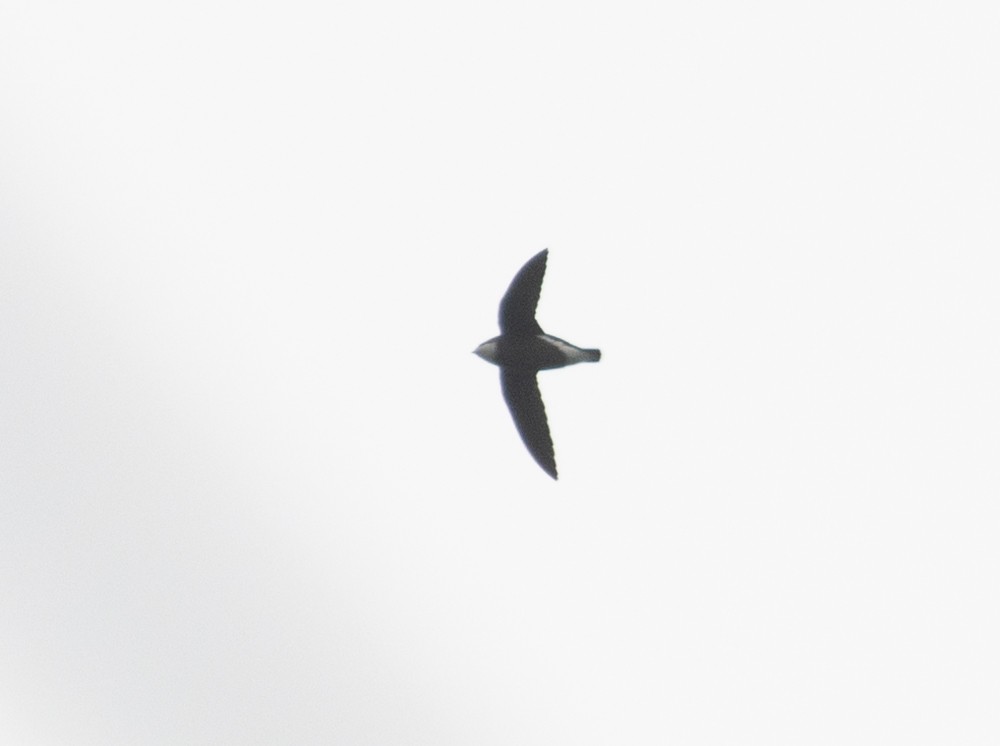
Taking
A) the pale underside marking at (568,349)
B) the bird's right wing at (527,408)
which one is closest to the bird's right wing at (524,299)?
the pale underside marking at (568,349)

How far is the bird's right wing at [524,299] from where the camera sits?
1357 cm

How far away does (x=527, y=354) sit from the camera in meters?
13.8

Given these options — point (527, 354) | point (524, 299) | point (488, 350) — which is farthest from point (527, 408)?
point (524, 299)

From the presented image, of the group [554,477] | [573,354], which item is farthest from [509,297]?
[554,477]

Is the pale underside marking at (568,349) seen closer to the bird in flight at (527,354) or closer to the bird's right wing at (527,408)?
the bird in flight at (527,354)

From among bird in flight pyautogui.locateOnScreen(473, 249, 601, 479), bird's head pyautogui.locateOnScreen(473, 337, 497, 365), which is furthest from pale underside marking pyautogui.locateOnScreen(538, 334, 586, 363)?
bird's head pyautogui.locateOnScreen(473, 337, 497, 365)

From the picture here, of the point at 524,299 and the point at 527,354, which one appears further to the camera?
the point at 527,354

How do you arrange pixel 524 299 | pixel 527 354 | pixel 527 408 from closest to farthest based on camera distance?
pixel 524 299
pixel 527 354
pixel 527 408

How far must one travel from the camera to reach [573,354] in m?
13.8

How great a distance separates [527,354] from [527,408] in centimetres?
81

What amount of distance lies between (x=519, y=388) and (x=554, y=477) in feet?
3.74

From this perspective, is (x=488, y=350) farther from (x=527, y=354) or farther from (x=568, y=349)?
(x=568, y=349)

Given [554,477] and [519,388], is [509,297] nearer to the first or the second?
[519,388]

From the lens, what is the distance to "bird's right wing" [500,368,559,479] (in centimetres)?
1423
